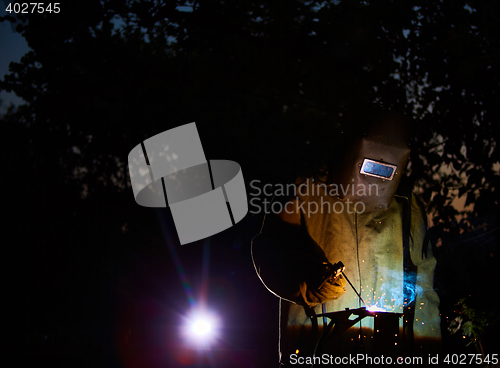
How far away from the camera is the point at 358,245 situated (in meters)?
2.21

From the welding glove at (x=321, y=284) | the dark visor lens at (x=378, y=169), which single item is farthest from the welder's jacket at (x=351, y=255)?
the dark visor lens at (x=378, y=169)

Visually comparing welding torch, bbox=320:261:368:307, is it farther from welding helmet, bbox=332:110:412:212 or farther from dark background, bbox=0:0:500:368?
dark background, bbox=0:0:500:368

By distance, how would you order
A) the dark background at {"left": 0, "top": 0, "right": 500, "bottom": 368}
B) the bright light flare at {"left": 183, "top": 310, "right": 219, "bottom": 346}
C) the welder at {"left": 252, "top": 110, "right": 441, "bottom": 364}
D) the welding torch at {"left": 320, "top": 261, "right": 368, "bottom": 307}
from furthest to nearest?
the bright light flare at {"left": 183, "top": 310, "right": 219, "bottom": 346}, the dark background at {"left": 0, "top": 0, "right": 500, "bottom": 368}, the welder at {"left": 252, "top": 110, "right": 441, "bottom": 364}, the welding torch at {"left": 320, "top": 261, "right": 368, "bottom": 307}

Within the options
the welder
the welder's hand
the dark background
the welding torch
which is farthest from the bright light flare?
the welding torch

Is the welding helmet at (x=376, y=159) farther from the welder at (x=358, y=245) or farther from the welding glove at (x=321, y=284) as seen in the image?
the welding glove at (x=321, y=284)

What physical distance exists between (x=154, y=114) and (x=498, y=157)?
21.9ft

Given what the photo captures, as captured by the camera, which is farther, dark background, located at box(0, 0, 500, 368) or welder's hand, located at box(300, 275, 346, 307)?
dark background, located at box(0, 0, 500, 368)

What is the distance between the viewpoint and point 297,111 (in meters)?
8.86

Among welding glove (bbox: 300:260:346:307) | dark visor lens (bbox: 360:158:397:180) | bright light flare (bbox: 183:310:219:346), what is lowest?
bright light flare (bbox: 183:310:219:346)

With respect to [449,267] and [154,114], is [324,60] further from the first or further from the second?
[154,114]

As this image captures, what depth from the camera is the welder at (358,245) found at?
1.98 meters

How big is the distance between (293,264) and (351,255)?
459mm

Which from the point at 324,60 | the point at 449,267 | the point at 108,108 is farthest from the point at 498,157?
the point at 108,108

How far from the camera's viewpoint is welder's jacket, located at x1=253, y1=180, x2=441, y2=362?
6.60ft
